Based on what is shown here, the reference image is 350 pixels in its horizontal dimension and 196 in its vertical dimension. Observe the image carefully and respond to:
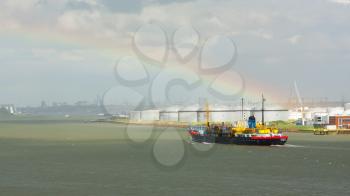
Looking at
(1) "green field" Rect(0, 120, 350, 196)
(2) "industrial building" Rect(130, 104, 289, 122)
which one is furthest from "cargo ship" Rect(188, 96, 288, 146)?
(2) "industrial building" Rect(130, 104, 289, 122)

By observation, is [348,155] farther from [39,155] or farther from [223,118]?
[223,118]

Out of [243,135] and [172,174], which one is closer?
[172,174]

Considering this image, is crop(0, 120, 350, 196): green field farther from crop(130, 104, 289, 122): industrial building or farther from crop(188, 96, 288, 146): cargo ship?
crop(130, 104, 289, 122): industrial building

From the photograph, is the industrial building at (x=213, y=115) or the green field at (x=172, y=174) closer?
the green field at (x=172, y=174)

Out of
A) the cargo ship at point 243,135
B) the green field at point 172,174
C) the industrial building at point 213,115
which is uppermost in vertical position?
the industrial building at point 213,115

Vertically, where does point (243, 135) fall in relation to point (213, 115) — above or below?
below

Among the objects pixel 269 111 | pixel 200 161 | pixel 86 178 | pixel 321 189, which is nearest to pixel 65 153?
pixel 200 161

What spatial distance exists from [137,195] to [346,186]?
1088cm

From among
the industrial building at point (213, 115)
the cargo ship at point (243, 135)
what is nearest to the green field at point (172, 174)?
the cargo ship at point (243, 135)

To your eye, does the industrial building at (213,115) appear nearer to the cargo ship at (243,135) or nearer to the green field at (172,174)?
the cargo ship at (243,135)

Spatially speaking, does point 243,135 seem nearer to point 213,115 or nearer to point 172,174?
point 172,174

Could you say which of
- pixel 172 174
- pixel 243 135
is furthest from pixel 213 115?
pixel 172 174

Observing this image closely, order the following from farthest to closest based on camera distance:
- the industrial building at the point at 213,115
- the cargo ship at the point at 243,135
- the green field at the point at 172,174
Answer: the industrial building at the point at 213,115
the cargo ship at the point at 243,135
the green field at the point at 172,174

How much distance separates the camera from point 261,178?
3291 centimetres
